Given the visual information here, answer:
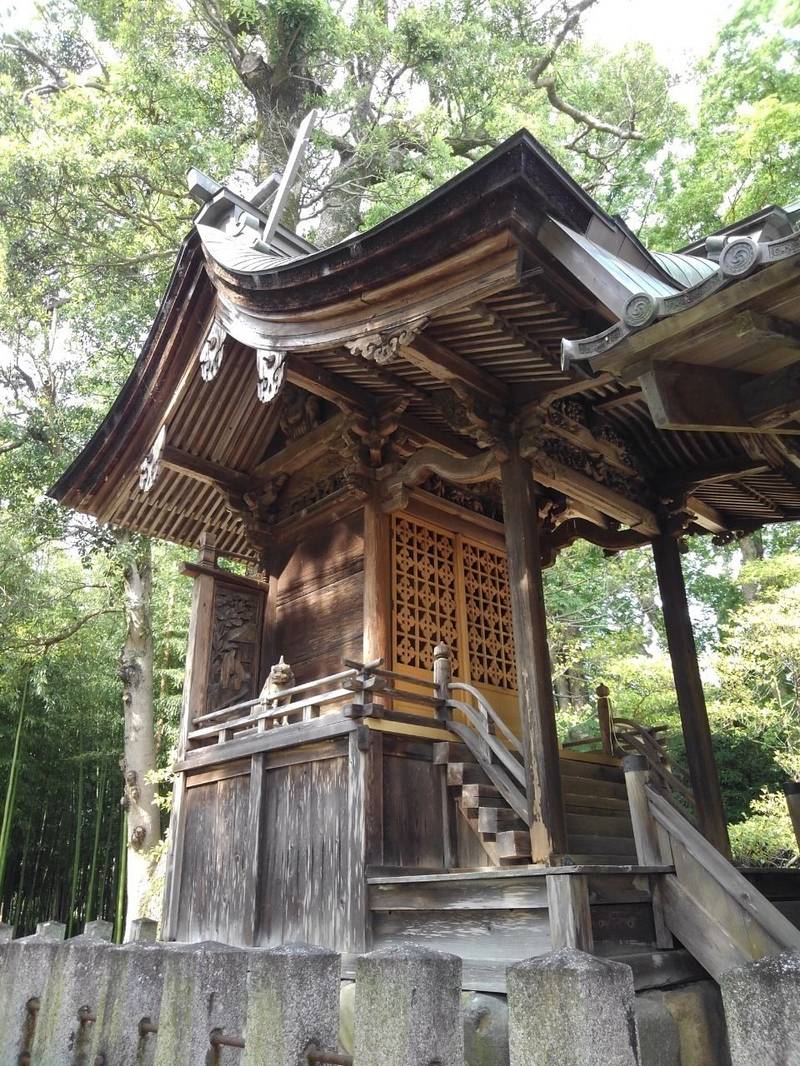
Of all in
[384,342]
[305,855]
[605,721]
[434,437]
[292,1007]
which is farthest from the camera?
[605,721]

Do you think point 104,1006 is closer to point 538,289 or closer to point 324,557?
point 538,289

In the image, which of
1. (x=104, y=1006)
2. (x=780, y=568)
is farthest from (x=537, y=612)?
(x=780, y=568)

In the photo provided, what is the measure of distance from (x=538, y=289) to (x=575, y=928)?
137 inches

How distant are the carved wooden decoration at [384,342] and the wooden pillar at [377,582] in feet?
6.51

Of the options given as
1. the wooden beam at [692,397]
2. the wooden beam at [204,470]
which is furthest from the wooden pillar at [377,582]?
the wooden beam at [692,397]

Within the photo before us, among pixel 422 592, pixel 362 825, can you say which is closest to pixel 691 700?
pixel 422 592

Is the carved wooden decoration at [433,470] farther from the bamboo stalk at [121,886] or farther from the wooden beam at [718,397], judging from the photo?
the bamboo stalk at [121,886]

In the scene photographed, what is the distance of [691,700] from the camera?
23.4 feet

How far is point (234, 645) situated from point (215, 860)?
6.57ft

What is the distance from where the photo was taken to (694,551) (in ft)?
65.2

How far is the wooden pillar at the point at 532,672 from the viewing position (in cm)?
478

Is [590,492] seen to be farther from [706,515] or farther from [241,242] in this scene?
[241,242]

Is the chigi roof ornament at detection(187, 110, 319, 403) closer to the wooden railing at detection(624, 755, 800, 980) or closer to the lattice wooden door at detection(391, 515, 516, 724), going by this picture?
the lattice wooden door at detection(391, 515, 516, 724)

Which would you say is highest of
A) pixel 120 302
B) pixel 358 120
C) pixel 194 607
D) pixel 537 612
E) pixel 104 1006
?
pixel 358 120
